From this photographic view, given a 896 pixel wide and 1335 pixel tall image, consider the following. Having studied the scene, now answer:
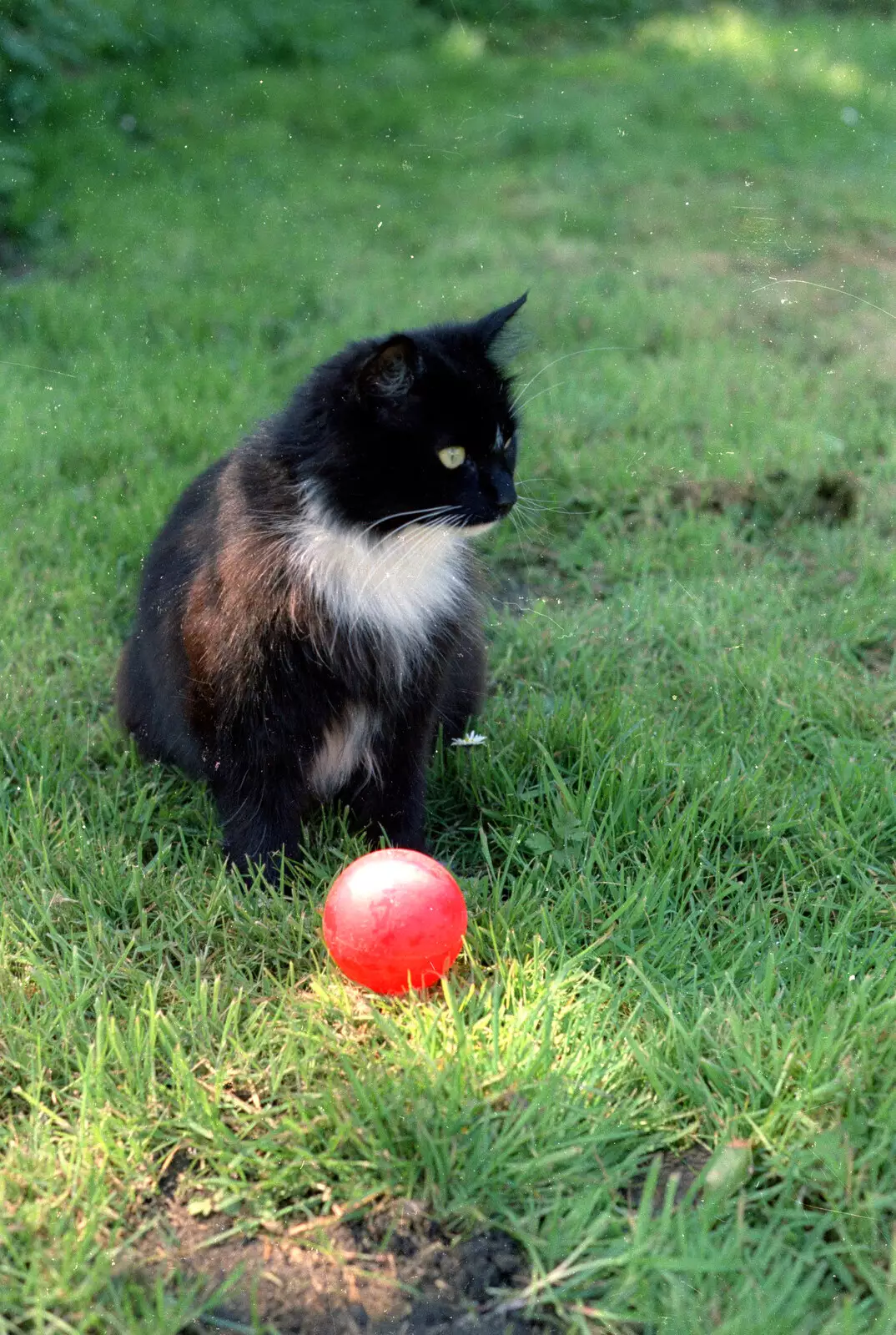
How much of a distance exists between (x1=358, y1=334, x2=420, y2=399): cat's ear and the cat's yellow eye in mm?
132

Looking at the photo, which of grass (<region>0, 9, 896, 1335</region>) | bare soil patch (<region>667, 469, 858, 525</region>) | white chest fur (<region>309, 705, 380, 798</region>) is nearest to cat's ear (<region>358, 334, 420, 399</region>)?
white chest fur (<region>309, 705, 380, 798</region>)

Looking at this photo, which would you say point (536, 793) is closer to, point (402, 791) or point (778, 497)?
point (402, 791)

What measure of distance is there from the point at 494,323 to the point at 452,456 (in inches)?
13.0

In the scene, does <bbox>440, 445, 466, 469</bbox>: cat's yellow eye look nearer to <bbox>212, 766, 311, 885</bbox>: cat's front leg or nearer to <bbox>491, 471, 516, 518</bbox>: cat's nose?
<bbox>491, 471, 516, 518</bbox>: cat's nose

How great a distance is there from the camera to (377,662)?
235cm

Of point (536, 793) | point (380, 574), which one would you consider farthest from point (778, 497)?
point (380, 574)

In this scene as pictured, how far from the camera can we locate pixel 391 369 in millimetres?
2143

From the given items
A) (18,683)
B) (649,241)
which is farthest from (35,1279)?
(649,241)

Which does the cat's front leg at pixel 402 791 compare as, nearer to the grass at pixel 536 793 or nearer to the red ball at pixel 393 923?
the grass at pixel 536 793

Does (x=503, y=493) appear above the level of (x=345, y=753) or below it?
above

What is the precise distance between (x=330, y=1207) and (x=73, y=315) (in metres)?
3.83

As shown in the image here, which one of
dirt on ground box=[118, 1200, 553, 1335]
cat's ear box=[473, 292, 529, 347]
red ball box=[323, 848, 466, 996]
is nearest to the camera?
dirt on ground box=[118, 1200, 553, 1335]

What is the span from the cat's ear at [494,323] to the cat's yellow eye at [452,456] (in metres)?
0.26

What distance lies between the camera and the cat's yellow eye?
7.36 feet
